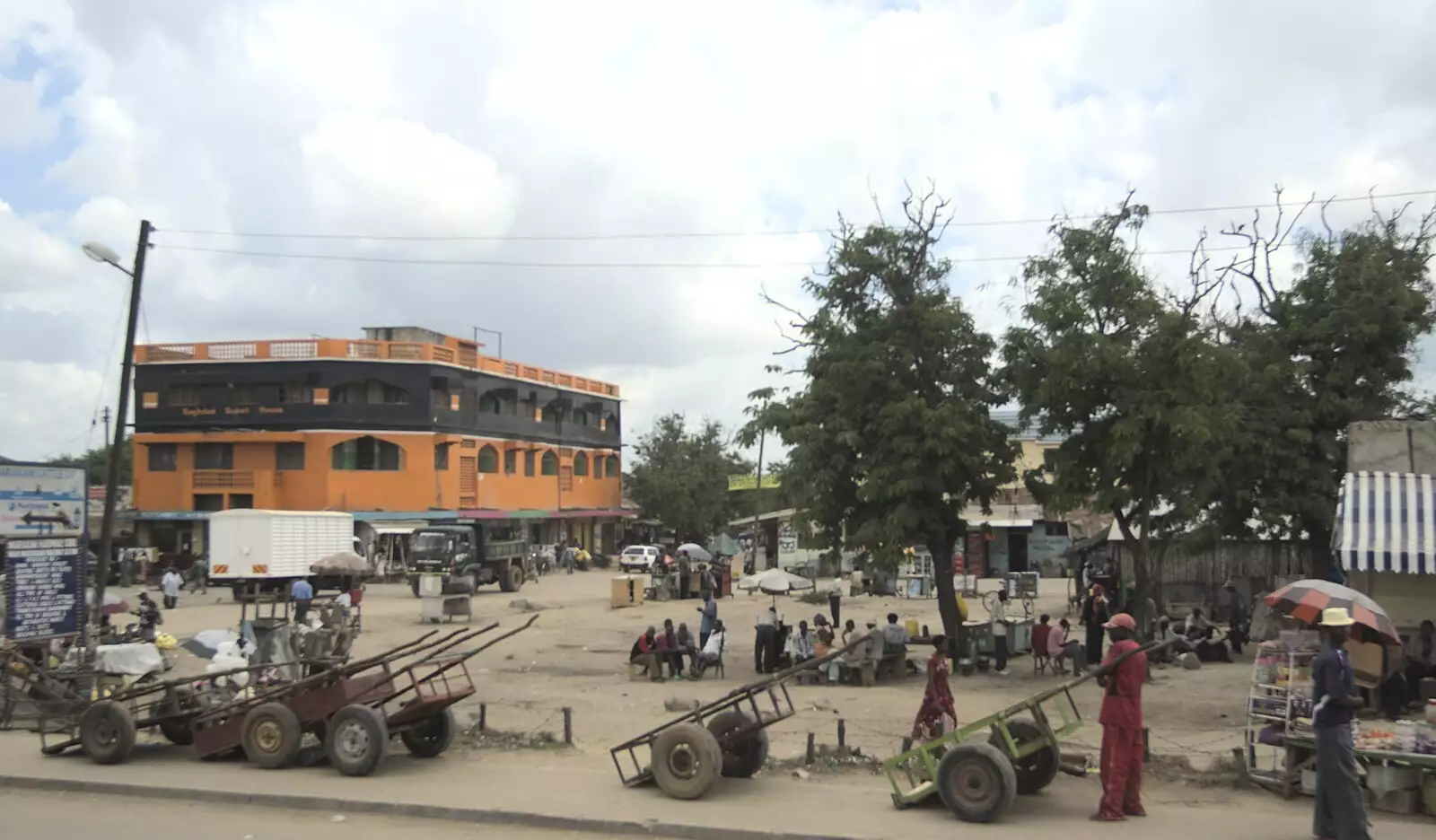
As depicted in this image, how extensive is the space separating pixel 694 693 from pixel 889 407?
5.88 m

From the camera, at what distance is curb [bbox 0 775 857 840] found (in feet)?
28.7

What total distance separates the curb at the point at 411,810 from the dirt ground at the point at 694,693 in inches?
126

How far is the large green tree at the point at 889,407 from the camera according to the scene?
19609 millimetres

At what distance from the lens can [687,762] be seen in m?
9.68

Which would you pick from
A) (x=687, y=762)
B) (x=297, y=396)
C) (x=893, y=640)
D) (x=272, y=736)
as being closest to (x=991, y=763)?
(x=687, y=762)

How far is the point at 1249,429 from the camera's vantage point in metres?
21.9

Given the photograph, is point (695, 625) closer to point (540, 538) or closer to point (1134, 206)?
point (1134, 206)

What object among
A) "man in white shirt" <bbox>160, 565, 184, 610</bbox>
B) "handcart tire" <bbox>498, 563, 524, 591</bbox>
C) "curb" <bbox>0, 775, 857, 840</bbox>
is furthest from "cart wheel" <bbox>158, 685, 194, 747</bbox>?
"handcart tire" <bbox>498, 563, 524, 591</bbox>

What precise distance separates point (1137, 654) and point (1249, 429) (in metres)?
15.1

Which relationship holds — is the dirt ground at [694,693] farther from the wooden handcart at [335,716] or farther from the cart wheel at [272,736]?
the cart wheel at [272,736]

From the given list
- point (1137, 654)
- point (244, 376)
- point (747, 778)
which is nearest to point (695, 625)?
point (747, 778)

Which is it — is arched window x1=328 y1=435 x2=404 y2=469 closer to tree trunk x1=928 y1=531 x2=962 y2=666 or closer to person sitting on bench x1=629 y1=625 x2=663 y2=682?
person sitting on bench x1=629 y1=625 x2=663 y2=682

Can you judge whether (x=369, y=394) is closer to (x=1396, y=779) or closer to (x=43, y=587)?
(x=43, y=587)

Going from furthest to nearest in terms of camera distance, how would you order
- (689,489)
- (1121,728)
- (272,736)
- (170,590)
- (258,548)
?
1. (689,489)
2. (258,548)
3. (170,590)
4. (272,736)
5. (1121,728)
